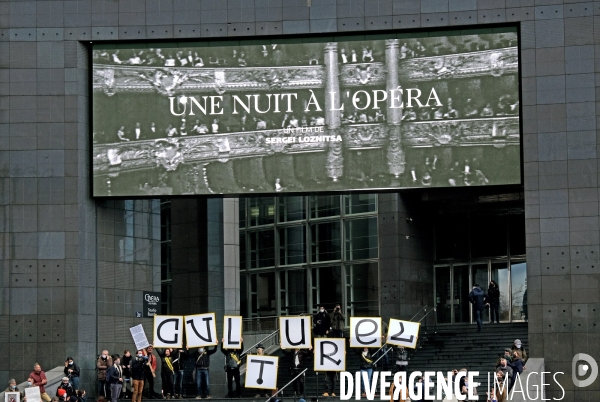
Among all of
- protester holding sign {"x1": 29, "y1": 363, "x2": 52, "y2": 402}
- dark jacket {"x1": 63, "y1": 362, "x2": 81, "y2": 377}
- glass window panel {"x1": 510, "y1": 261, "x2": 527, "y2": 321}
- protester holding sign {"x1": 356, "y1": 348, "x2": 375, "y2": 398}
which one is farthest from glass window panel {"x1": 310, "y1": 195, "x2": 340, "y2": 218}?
protester holding sign {"x1": 29, "y1": 363, "x2": 52, "y2": 402}

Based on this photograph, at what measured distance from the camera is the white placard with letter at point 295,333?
139 ft

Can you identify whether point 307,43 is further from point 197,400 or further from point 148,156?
point 197,400

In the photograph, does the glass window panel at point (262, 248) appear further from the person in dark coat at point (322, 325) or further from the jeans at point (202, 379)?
the jeans at point (202, 379)

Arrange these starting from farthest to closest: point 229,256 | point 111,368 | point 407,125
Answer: point 229,256 < point 407,125 < point 111,368

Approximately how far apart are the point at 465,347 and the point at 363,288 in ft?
38.1

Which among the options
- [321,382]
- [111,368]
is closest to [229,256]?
[321,382]

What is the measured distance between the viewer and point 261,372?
41156 millimetres

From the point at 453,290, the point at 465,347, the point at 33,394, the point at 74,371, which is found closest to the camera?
the point at 33,394

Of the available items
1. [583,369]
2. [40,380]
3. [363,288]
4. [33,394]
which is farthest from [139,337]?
[363,288]

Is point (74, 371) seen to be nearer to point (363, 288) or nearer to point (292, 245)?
point (363, 288)

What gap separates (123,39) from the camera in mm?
44375

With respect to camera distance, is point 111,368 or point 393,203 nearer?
point 111,368

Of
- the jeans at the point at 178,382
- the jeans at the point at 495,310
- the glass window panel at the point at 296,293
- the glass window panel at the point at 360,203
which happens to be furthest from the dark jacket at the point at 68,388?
the glass window panel at the point at 296,293

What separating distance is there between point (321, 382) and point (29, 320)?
9919 millimetres
